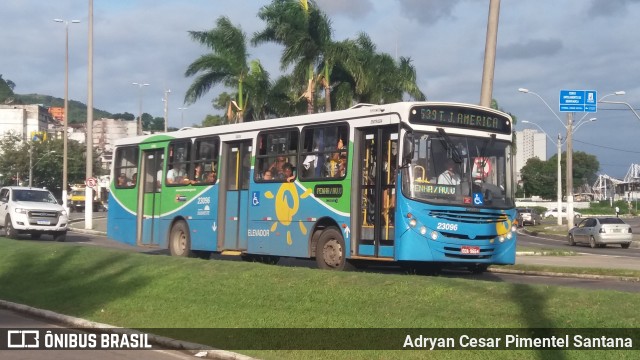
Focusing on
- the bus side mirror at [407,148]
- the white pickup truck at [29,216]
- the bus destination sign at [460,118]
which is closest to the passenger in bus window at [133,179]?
the white pickup truck at [29,216]

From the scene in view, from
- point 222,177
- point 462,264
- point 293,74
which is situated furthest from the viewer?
point 293,74

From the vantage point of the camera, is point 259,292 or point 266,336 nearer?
point 266,336

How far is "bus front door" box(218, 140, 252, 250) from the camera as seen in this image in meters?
20.5

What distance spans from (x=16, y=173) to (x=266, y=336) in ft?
254

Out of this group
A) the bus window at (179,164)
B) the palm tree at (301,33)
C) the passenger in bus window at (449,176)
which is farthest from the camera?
the palm tree at (301,33)

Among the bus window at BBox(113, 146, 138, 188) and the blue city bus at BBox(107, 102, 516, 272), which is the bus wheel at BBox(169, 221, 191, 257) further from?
the bus window at BBox(113, 146, 138, 188)

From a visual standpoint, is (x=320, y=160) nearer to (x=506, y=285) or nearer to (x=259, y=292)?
(x=259, y=292)

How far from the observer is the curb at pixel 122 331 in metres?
10.7

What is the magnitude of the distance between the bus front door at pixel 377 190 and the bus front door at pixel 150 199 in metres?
8.65

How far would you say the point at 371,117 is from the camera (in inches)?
664

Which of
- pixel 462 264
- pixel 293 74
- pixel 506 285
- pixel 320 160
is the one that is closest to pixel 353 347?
pixel 506 285

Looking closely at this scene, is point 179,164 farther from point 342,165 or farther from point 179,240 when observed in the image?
point 342,165

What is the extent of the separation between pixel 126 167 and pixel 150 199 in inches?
74.4

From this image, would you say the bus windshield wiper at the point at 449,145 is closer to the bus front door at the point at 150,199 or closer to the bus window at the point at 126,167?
the bus front door at the point at 150,199
